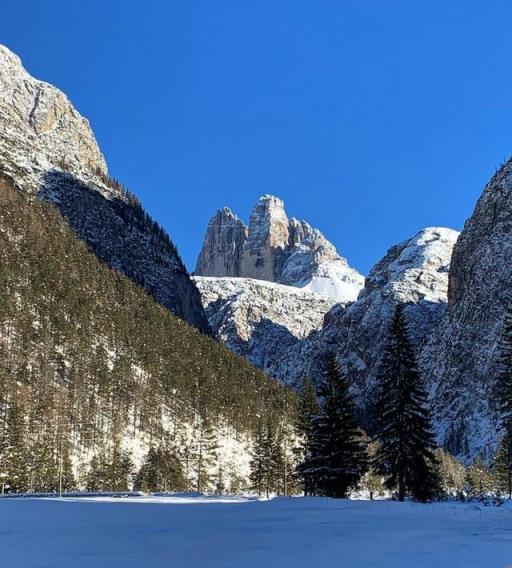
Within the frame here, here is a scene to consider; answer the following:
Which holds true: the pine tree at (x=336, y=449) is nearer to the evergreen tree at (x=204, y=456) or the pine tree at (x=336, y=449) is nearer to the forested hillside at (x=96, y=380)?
the evergreen tree at (x=204, y=456)

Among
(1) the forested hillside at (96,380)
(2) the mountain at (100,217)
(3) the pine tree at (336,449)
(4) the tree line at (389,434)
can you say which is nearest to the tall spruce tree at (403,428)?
(4) the tree line at (389,434)

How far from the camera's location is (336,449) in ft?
137

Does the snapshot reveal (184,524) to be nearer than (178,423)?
Yes

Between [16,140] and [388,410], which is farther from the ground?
[16,140]

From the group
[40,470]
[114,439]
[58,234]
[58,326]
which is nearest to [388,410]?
[40,470]

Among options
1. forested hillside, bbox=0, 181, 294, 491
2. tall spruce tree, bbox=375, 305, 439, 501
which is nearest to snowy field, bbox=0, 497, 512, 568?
tall spruce tree, bbox=375, 305, 439, 501

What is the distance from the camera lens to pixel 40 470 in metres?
67.6

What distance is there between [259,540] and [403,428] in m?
24.1

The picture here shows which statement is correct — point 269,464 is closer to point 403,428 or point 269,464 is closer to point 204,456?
point 204,456

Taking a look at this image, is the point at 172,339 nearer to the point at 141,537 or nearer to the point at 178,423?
the point at 178,423

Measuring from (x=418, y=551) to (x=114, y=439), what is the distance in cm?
8885

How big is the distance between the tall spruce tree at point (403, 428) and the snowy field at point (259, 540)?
13363 millimetres

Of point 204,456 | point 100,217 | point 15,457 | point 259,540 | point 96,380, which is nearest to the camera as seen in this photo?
point 259,540

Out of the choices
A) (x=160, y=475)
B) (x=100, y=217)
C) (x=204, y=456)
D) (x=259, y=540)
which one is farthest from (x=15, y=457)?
(x=100, y=217)
